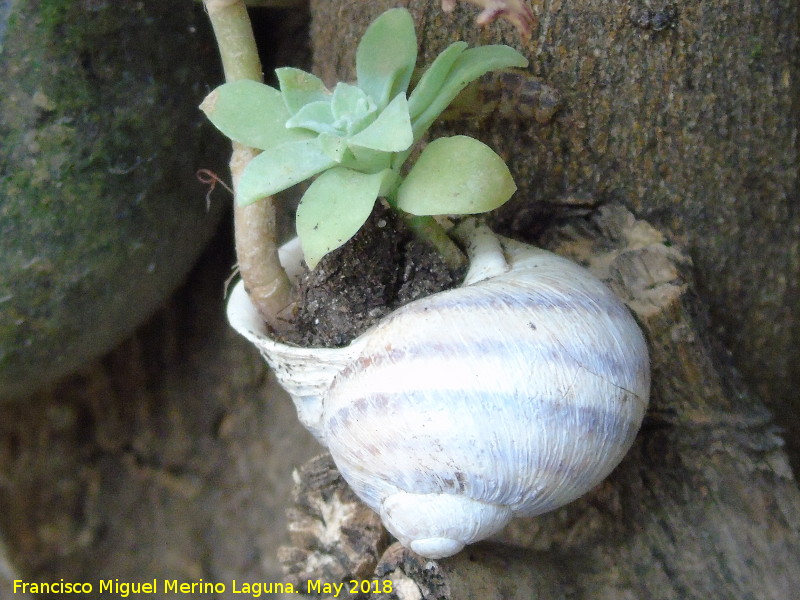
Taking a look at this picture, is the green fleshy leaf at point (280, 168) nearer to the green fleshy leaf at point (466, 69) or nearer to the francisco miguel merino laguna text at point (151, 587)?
the green fleshy leaf at point (466, 69)

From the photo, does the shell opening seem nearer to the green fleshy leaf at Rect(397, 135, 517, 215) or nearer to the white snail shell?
the white snail shell

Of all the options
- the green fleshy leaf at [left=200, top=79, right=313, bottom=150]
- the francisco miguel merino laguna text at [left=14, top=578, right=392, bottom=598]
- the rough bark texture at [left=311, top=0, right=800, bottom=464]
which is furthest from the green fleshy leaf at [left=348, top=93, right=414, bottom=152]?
the francisco miguel merino laguna text at [left=14, top=578, right=392, bottom=598]

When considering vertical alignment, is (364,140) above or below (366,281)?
above

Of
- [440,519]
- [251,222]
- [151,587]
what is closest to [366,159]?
[251,222]

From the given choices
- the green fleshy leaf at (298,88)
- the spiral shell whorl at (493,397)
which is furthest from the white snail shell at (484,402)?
the green fleshy leaf at (298,88)

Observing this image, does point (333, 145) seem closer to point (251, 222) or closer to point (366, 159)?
point (366, 159)
